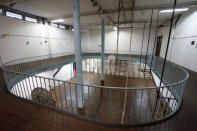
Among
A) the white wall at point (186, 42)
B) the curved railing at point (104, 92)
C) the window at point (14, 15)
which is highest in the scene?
the window at point (14, 15)

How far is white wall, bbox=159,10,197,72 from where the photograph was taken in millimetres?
4688

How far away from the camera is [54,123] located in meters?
1.91

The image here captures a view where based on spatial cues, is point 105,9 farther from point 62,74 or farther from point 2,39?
point 62,74

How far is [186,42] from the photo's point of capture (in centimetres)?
523

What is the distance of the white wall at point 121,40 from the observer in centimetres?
1110

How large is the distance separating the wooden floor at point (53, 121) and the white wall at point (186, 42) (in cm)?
348

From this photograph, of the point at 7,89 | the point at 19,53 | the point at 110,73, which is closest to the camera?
the point at 7,89

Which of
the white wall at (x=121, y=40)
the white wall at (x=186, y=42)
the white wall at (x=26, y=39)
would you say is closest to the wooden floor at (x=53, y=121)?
the white wall at (x=186, y=42)

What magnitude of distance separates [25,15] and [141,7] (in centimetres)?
777

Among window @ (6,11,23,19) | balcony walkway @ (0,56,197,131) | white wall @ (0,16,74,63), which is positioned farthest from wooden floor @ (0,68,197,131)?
window @ (6,11,23,19)

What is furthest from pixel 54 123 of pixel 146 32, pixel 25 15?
pixel 146 32

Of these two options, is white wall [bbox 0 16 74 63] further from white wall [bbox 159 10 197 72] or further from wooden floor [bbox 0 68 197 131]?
white wall [bbox 159 10 197 72]

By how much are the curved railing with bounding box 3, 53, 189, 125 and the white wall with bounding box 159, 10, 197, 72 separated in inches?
55.8

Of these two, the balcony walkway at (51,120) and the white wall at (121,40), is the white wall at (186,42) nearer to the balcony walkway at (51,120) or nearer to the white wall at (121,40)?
the balcony walkway at (51,120)
